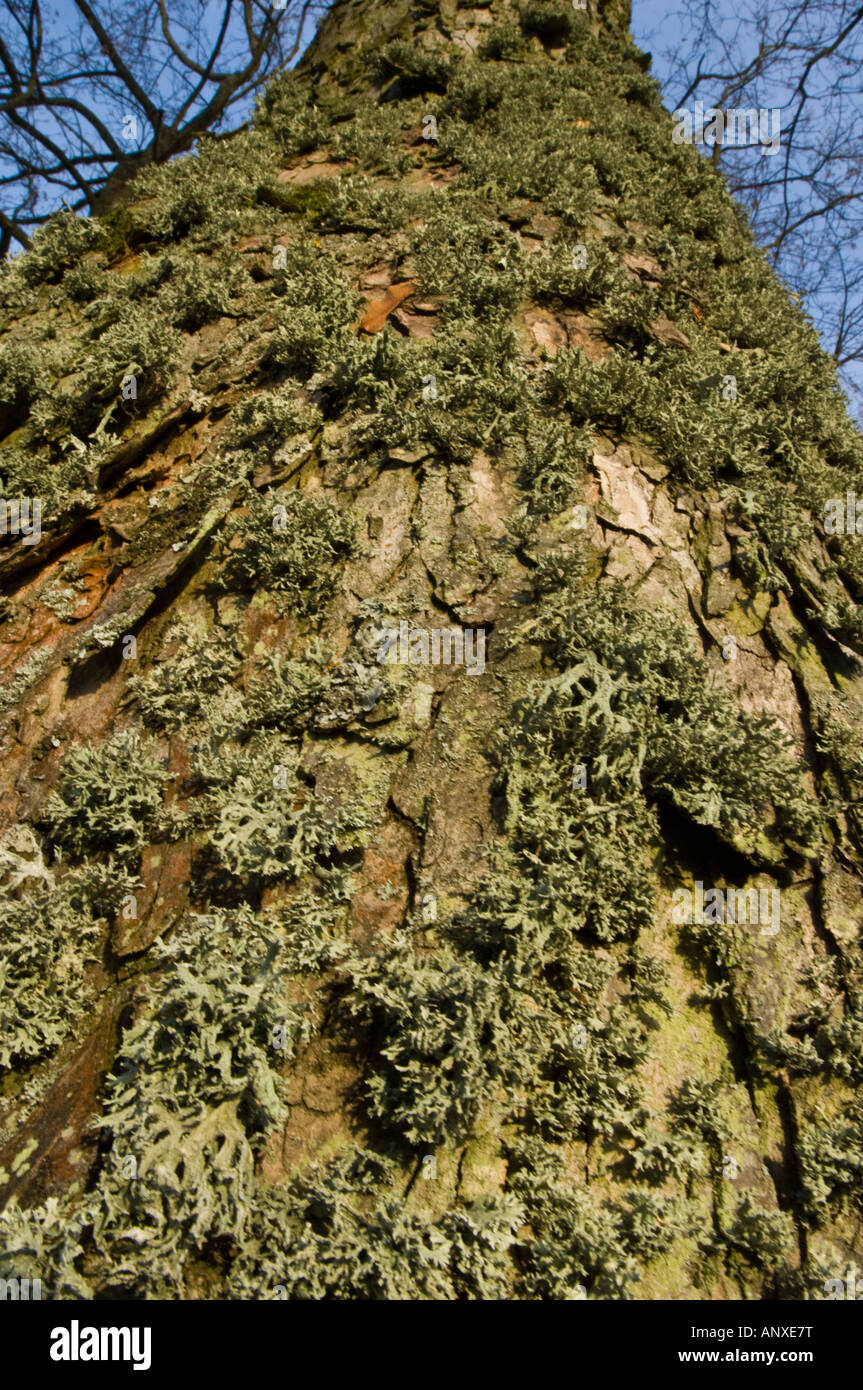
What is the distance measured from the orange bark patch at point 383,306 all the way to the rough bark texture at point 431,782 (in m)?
0.06

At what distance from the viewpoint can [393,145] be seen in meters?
8.34

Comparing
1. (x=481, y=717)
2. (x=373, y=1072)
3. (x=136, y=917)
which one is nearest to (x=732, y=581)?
(x=481, y=717)

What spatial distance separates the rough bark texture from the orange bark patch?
0.06m

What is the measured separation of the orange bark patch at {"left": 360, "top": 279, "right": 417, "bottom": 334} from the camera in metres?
5.98

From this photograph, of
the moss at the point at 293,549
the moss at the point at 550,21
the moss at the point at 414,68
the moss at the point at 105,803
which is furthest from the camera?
the moss at the point at 550,21

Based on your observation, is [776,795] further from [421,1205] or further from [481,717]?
[421,1205]

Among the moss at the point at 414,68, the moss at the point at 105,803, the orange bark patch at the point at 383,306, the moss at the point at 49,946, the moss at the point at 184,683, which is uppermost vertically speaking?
the moss at the point at 414,68

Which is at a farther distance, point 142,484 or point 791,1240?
Result: point 142,484

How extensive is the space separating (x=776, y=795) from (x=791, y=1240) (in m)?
1.87

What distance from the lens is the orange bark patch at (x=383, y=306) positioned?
5984 mm

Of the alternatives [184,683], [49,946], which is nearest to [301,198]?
[184,683]

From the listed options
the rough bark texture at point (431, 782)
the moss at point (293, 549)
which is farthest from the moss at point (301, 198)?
the moss at point (293, 549)

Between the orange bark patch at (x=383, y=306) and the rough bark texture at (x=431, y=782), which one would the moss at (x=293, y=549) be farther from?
the orange bark patch at (x=383, y=306)

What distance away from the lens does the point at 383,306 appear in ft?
20.1
